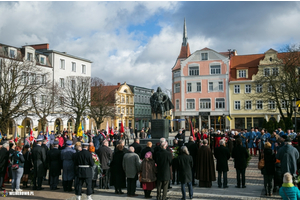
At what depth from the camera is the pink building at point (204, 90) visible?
49.4 m

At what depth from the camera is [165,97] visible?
17406 millimetres

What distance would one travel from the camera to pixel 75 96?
4322 cm

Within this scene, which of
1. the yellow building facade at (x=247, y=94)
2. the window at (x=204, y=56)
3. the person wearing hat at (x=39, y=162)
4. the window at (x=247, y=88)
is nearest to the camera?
the person wearing hat at (x=39, y=162)

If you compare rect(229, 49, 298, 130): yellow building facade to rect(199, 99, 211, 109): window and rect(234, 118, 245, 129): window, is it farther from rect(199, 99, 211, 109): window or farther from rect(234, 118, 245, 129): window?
rect(199, 99, 211, 109): window

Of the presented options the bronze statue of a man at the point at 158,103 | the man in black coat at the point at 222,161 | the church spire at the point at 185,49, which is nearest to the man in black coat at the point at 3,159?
the man in black coat at the point at 222,161

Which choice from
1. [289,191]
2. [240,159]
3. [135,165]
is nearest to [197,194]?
[240,159]

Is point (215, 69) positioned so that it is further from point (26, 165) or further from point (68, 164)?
point (68, 164)

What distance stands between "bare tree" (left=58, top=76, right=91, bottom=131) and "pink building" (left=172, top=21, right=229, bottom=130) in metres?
16.4

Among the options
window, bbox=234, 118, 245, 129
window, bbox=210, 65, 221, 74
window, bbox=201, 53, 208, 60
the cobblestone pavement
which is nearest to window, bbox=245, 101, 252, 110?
window, bbox=234, 118, 245, 129

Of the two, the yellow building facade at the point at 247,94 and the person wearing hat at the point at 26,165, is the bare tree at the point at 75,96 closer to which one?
the yellow building facade at the point at 247,94

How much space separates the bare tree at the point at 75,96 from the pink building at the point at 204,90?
16.4 m

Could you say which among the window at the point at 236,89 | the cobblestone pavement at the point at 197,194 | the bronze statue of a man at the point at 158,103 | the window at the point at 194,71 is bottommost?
the cobblestone pavement at the point at 197,194

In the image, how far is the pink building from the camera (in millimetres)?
49375

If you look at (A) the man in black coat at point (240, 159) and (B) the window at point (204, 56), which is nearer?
(A) the man in black coat at point (240, 159)
